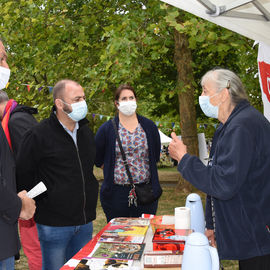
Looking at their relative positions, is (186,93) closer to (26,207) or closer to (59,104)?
(59,104)

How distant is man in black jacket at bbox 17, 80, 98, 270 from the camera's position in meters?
2.54

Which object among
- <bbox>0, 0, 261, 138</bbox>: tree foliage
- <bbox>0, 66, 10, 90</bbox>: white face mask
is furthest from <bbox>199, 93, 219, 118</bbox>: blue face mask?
<bbox>0, 0, 261, 138</bbox>: tree foliage

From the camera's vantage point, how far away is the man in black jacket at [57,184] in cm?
254

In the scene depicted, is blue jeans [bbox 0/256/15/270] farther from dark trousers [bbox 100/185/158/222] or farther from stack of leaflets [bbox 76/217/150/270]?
dark trousers [bbox 100/185/158/222]

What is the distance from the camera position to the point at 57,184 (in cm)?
256

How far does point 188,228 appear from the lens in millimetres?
2285

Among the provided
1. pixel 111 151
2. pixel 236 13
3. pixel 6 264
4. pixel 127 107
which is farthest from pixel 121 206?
pixel 236 13

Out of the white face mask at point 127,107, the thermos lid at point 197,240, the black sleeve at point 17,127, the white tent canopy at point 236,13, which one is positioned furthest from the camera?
the white face mask at point 127,107

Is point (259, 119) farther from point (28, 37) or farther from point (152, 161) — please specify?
point (28, 37)

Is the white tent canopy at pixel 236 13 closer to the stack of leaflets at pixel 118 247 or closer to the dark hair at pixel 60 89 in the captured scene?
the dark hair at pixel 60 89

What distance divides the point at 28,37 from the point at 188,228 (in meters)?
8.23

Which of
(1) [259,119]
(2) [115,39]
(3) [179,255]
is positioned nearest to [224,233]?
(3) [179,255]

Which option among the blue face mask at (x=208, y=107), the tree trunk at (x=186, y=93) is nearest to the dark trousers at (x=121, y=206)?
the blue face mask at (x=208, y=107)

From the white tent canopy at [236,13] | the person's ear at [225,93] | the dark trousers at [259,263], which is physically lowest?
the dark trousers at [259,263]
